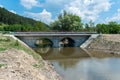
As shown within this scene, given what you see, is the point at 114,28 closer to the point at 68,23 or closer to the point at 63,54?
the point at 68,23

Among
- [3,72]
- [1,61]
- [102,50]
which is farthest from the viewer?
[102,50]

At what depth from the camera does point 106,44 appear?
56.7 metres

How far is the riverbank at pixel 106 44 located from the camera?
5281 cm

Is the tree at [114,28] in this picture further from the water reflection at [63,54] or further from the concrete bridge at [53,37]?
the water reflection at [63,54]

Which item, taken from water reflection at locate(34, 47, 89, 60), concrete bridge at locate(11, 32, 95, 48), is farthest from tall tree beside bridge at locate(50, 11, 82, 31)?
water reflection at locate(34, 47, 89, 60)

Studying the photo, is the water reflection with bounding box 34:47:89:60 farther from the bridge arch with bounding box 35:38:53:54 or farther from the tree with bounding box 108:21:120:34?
the tree with bounding box 108:21:120:34

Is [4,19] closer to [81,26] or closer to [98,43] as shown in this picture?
[81,26]

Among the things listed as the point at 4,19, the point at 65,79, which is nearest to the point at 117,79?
the point at 65,79

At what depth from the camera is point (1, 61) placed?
1959cm

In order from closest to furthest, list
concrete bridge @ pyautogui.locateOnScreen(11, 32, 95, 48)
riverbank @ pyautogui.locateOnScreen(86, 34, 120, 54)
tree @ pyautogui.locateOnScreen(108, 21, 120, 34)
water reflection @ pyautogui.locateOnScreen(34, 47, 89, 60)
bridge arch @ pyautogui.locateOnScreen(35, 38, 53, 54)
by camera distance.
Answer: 1. water reflection @ pyautogui.locateOnScreen(34, 47, 89, 60)
2. riverbank @ pyautogui.locateOnScreen(86, 34, 120, 54)
3. bridge arch @ pyautogui.locateOnScreen(35, 38, 53, 54)
4. concrete bridge @ pyautogui.locateOnScreen(11, 32, 95, 48)
5. tree @ pyautogui.locateOnScreen(108, 21, 120, 34)

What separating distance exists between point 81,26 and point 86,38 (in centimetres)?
2701

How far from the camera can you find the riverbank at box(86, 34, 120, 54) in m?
52.8

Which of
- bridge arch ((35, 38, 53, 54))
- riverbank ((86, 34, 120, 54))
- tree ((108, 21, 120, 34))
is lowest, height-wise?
bridge arch ((35, 38, 53, 54))

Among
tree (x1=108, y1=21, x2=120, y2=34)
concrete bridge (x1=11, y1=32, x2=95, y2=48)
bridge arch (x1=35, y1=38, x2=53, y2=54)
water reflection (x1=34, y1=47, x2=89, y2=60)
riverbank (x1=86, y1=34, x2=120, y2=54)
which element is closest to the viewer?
water reflection (x1=34, y1=47, x2=89, y2=60)
